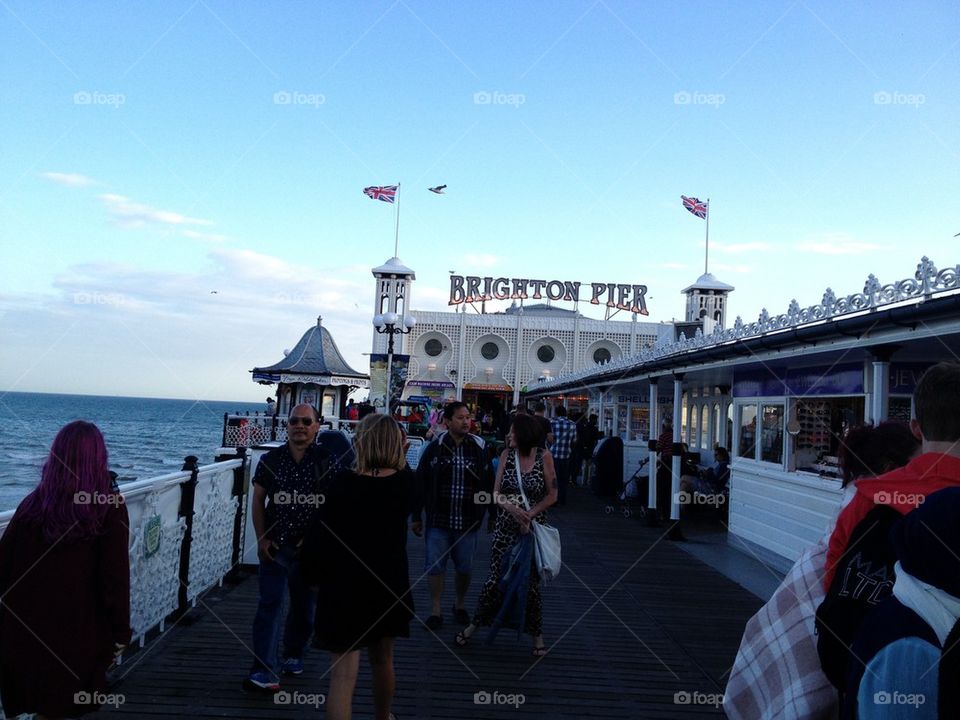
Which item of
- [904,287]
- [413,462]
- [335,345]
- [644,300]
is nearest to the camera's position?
[904,287]

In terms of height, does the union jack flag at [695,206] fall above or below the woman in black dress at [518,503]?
above

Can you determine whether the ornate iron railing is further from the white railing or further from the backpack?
the white railing

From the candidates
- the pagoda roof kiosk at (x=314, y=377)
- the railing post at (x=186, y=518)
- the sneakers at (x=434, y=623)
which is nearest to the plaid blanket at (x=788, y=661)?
the sneakers at (x=434, y=623)

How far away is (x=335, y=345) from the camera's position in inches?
1123

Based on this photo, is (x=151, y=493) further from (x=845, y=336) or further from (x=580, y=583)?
(x=845, y=336)

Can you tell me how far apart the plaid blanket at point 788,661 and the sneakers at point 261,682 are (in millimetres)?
2812

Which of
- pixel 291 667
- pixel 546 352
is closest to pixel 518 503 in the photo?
pixel 291 667

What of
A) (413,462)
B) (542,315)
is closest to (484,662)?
(413,462)

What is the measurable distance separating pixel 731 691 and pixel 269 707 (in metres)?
2.73

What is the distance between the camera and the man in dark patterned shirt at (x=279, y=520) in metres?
4.70

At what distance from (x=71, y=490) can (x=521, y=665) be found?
3465 millimetres

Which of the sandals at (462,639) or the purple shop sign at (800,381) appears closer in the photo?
the sandals at (462,639)

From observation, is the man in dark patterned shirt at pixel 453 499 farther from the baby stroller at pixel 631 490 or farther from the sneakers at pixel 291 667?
the baby stroller at pixel 631 490

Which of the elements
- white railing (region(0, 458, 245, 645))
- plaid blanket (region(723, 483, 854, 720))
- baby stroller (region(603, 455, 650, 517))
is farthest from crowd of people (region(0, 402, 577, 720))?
baby stroller (region(603, 455, 650, 517))
